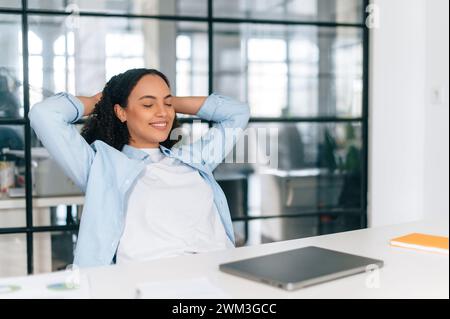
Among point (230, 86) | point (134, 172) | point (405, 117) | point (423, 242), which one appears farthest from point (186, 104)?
point (405, 117)

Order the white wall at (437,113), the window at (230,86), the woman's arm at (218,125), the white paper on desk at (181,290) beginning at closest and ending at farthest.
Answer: the white paper on desk at (181,290) < the woman's arm at (218,125) < the window at (230,86) < the white wall at (437,113)

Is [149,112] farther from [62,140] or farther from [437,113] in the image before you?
[437,113]

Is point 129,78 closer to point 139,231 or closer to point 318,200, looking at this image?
point 139,231

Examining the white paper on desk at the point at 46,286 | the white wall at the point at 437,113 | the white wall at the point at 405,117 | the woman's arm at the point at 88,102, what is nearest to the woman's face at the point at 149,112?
the woman's arm at the point at 88,102

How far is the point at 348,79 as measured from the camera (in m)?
3.09

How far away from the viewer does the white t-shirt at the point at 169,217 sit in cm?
181

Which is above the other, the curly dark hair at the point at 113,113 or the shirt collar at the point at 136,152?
the curly dark hair at the point at 113,113

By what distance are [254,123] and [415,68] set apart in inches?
35.0

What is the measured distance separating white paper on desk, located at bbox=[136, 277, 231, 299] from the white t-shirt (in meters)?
0.67

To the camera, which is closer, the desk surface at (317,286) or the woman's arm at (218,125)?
the desk surface at (317,286)

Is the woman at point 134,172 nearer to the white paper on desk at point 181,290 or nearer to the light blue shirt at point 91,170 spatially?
the light blue shirt at point 91,170

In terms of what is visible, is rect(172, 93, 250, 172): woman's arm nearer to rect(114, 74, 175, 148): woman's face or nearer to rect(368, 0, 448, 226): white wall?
rect(114, 74, 175, 148): woman's face
